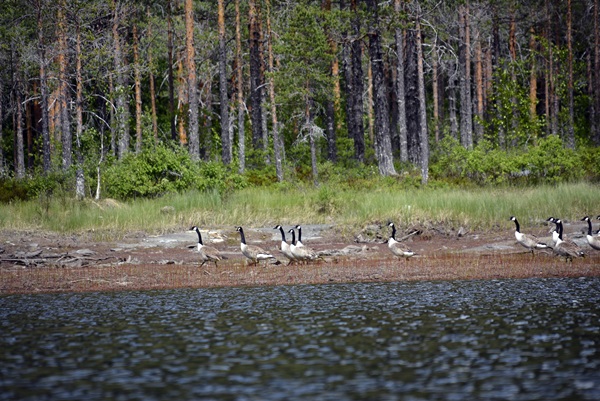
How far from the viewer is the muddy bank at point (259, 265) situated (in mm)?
17797

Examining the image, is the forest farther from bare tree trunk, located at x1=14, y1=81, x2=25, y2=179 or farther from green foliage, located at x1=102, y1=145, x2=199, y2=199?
bare tree trunk, located at x1=14, y1=81, x2=25, y2=179

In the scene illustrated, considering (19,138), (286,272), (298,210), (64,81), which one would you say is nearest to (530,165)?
(298,210)

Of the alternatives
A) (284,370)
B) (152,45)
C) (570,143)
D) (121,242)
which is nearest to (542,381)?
(284,370)

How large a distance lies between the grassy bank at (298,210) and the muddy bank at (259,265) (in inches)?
26.8

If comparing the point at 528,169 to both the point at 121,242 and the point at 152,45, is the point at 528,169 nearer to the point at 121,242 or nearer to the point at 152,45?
the point at 121,242

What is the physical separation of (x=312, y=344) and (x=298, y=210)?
53.7 ft

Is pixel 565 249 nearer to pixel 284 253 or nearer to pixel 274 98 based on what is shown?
pixel 284 253

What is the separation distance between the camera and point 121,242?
2380cm

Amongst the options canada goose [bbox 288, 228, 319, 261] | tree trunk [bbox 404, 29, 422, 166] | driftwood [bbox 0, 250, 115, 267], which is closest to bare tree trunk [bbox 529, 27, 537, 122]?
tree trunk [bbox 404, 29, 422, 166]

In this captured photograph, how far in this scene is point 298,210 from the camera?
2720 centimetres

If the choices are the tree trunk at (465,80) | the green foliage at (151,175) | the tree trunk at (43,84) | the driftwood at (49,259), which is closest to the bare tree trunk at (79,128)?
the green foliage at (151,175)

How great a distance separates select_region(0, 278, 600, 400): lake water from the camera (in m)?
8.70

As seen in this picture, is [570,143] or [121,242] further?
[570,143]

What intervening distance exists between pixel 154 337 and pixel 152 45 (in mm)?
37532
